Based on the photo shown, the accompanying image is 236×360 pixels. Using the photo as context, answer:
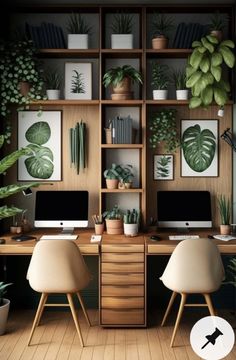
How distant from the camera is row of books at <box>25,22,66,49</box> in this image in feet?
15.1

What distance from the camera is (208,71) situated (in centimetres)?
431

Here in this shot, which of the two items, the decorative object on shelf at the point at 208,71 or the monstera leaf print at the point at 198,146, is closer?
the decorative object on shelf at the point at 208,71

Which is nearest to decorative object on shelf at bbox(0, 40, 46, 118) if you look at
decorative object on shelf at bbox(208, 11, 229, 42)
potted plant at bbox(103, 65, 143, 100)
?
potted plant at bbox(103, 65, 143, 100)

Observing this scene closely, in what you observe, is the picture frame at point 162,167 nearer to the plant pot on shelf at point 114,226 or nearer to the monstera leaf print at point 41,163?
the plant pot on shelf at point 114,226

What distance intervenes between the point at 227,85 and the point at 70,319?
235cm

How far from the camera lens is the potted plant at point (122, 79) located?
176 inches

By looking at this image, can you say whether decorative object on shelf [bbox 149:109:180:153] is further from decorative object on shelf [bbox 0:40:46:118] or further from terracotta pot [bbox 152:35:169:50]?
decorative object on shelf [bbox 0:40:46:118]

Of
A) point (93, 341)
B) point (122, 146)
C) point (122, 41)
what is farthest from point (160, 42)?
point (93, 341)

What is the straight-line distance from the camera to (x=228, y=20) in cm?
474

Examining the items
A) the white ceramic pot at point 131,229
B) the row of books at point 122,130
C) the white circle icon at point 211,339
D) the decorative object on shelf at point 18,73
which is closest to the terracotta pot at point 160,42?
the row of books at point 122,130

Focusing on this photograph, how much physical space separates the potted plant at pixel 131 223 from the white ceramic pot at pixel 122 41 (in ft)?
4.66

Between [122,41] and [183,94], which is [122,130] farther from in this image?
[122,41]

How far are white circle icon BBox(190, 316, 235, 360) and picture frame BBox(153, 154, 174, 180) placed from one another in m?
2.39

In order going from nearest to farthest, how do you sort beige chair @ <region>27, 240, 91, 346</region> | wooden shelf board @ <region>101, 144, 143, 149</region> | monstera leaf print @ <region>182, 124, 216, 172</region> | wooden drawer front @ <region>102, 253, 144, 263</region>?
beige chair @ <region>27, 240, 91, 346</region> < wooden drawer front @ <region>102, 253, 144, 263</region> < wooden shelf board @ <region>101, 144, 143, 149</region> < monstera leaf print @ <region>182, 124, 216, 172</region>
